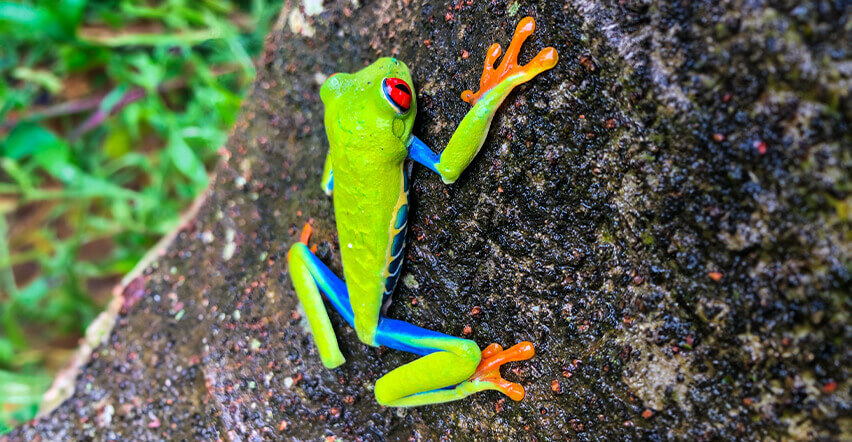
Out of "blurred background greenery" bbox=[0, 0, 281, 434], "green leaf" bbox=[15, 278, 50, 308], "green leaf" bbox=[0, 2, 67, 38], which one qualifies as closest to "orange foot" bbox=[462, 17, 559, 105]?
"blurred background greenery" bbox=[0, 0, 281, 434]

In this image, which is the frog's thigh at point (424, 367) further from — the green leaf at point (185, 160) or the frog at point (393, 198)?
the green leaf at point (185, 160)

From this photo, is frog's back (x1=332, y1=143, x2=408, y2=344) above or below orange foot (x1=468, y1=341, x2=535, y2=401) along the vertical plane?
above

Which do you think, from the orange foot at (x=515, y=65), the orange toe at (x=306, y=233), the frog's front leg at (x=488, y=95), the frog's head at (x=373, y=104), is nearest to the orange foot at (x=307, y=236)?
the orange toe at (x=306, y=233)

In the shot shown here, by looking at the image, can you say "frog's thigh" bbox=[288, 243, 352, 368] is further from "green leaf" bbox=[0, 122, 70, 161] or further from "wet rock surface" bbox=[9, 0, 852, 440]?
"green leaf" bbox=[0, 122, 70, 161]

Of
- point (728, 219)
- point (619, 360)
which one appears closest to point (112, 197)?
point (619, 360)

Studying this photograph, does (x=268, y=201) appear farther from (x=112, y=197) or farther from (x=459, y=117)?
(x=112, y=197)

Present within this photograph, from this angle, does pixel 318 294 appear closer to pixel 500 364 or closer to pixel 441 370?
pixel 441 370
